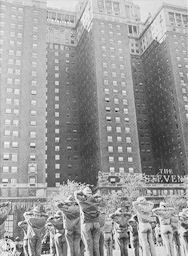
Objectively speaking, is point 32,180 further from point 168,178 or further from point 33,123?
point 168,178

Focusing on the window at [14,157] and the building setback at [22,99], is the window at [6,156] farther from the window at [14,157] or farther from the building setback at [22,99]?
the window at [14,157]

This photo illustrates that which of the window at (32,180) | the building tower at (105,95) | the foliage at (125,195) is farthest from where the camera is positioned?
the building tower at (105,95)

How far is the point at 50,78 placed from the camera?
11425 centimetres

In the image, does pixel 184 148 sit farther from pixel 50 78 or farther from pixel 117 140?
pixel 50 78

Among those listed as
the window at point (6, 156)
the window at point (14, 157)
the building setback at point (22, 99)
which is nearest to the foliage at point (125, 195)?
the building setback at point (22, 99)

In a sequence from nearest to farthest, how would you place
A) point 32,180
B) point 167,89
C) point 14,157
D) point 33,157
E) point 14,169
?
point 32,180, point 14,169, point 14,157, point 33,157, point 167,89

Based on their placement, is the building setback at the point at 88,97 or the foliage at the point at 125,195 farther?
the building setback at the point at 88,97

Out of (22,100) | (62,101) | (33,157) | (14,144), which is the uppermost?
(62,101)

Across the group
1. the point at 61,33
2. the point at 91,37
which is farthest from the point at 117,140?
the point at 61,33

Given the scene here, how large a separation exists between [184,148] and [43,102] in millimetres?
41021

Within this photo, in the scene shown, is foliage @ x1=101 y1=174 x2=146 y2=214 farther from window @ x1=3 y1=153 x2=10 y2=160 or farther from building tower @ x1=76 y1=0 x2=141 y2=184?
window @ x1=3 y1=153 x2=10 y2=160

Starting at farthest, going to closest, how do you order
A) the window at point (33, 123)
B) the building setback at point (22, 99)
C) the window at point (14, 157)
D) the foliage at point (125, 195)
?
the window at point (33, 123)
the window at point (14, 157)
the building setback at point (22, 99)
the foliage at point (125, 195)

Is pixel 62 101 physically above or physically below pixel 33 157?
above

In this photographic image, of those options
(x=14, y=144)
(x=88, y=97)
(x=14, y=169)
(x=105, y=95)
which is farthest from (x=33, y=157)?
(x=88, y=97)
